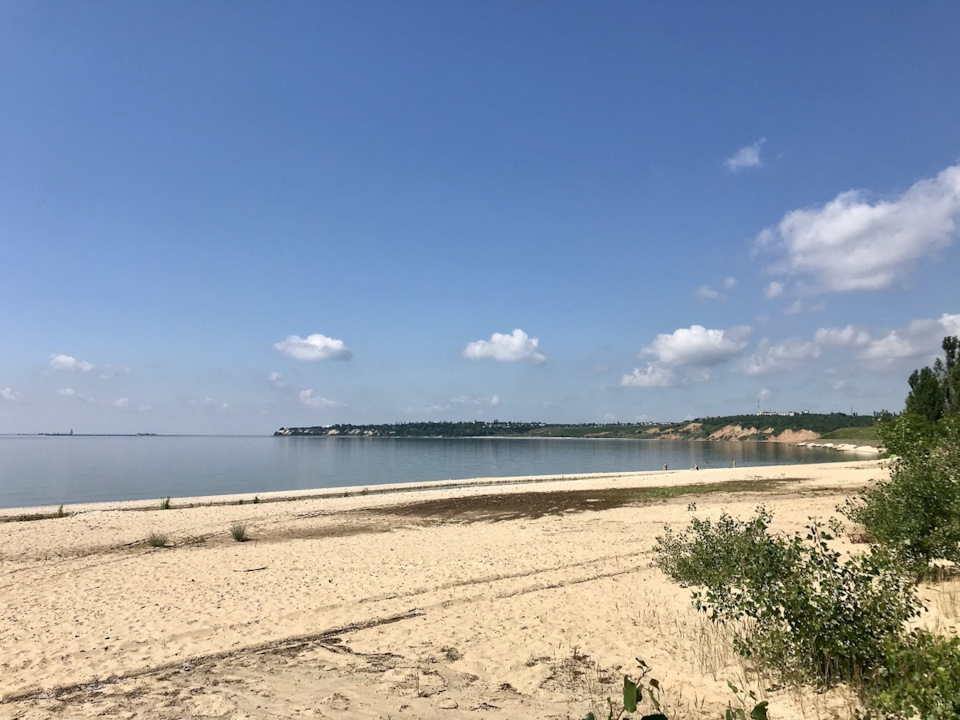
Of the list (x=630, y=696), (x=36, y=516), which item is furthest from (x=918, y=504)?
(x=36, y=516)

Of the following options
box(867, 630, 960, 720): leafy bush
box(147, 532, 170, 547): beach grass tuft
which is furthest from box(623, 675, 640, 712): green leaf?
box(147, 532, 170, 547): beach grass tuft

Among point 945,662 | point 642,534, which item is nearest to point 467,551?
point 642,534

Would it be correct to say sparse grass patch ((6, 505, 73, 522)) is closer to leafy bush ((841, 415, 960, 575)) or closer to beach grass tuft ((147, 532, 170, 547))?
beach grass tuft ((147, 532, 170, 547))

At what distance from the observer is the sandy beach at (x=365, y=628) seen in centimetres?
686

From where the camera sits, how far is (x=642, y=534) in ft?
60.6

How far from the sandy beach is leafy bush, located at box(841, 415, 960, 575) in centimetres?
84

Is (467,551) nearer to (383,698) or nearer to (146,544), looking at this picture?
(383,698)

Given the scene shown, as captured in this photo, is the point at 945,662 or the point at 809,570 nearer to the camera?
the point at 945,662

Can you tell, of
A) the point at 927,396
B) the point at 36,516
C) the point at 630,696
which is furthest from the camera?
the point at 927,396

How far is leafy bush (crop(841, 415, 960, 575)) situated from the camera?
30.8 ft

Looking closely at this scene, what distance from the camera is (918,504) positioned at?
9.62 meters

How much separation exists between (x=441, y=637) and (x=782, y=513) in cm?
1899

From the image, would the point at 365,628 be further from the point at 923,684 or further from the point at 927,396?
the point at 927,396

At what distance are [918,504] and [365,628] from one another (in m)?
9.75
